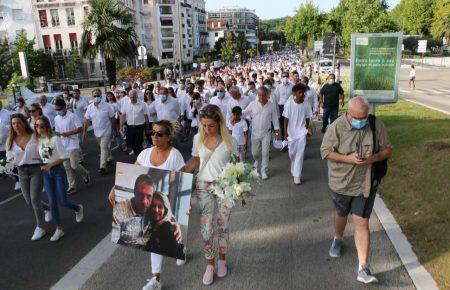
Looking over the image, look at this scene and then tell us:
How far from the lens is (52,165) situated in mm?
5574

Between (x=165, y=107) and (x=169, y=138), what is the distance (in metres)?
7.45

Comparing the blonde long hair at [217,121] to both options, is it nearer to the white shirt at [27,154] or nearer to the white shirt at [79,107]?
the white shirt at [27,154]

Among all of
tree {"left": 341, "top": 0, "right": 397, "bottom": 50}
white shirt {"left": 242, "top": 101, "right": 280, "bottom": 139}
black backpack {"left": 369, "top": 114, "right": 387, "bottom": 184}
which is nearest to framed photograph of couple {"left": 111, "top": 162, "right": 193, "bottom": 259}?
black backpack {"left": 369, "top": 114, "right": 387, "bottom": 184}

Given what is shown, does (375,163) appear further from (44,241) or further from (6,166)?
(6,166)

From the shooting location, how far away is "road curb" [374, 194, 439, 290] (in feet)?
13.4

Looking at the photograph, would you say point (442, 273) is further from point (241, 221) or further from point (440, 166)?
point (440, 166)

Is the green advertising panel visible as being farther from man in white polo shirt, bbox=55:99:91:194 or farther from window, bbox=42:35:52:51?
window, bbox=42:35:52:51

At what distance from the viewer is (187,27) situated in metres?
101

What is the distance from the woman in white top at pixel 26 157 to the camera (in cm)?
552

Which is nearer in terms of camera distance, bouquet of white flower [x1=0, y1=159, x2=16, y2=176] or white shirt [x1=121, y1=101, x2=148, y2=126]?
bouquet of white flower [x1=0, y1=159, x2=16, y2=176]

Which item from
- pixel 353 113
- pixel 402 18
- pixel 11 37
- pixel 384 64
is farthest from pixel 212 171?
pixel 402 18

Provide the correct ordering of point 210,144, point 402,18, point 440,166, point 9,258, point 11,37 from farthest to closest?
point 402,18
point 11,37
point 440,166
point 9,258
point 210,144

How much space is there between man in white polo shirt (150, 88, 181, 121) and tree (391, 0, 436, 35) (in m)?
84.0

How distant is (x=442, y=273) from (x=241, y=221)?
Answer: 273 centimetres
